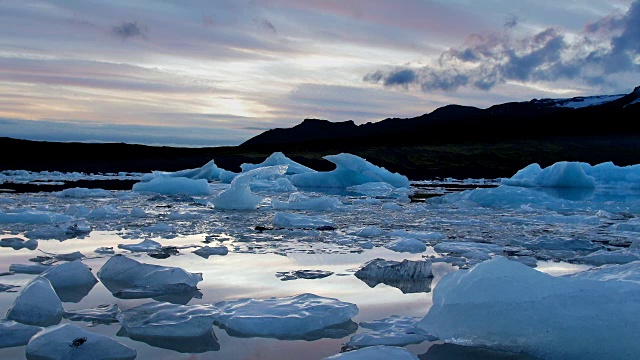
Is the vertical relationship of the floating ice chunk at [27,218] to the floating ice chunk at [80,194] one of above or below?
above

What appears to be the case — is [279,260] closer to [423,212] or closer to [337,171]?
[423,212]

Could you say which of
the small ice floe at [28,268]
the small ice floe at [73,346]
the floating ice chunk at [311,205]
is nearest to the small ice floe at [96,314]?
the small ice floe at [73,346]

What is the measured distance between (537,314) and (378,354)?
2.75 feet

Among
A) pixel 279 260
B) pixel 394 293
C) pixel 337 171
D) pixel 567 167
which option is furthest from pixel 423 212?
pixel 567 167

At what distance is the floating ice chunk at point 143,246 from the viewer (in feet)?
19.0

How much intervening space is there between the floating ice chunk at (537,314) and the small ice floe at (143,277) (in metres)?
1.79

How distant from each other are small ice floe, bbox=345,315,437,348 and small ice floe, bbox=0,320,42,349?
5.17 ft

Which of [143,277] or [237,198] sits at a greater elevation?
[143,277]

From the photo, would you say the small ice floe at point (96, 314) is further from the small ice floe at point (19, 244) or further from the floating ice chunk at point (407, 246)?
the floating ice chunk at point (407, 246)

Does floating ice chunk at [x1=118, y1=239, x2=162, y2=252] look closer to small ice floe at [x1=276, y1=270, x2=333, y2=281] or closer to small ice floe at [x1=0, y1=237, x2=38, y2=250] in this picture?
small ice floe at [x1=0, y1=237, x2=38, y2=250]

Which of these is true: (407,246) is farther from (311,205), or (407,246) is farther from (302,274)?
(311,205)

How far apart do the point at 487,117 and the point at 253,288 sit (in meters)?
96.0

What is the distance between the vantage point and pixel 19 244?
5941mm

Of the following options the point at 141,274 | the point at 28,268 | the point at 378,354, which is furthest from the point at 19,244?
the point at 378,354
